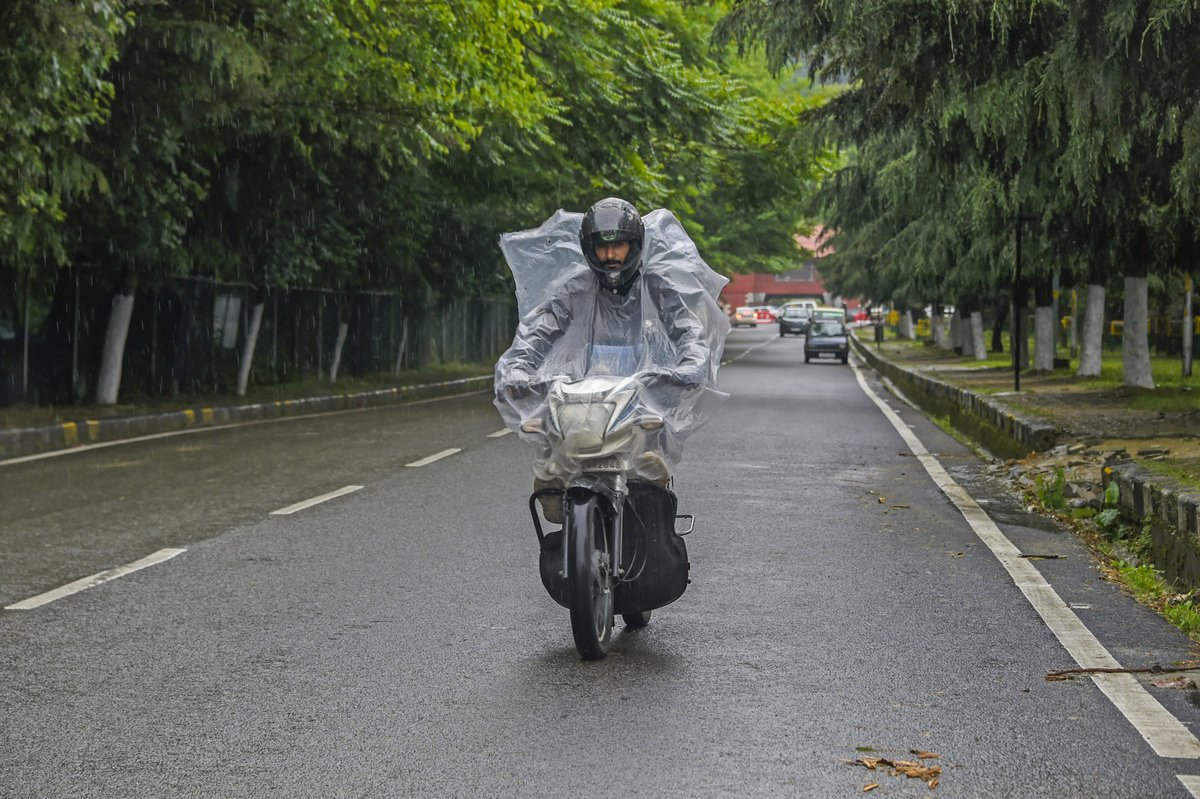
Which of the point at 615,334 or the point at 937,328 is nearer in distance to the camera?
the point at 615,334

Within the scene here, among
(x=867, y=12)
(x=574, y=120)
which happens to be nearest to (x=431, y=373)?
(x=574, y=120)

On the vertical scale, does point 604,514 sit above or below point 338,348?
above

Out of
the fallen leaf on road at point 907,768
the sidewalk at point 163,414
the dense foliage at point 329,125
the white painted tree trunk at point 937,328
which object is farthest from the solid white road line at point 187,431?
the white painted tree trunk at point 937,328

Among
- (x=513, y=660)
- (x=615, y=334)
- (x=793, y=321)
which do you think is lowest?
(x=793, y=321)

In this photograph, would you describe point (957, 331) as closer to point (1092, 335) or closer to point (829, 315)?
point (829, 315)

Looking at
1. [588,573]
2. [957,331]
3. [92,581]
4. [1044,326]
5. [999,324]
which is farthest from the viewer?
[999,324]

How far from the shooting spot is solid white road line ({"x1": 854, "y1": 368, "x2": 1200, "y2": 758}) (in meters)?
5.03

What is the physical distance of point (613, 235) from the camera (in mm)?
6379

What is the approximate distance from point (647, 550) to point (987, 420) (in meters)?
12.4

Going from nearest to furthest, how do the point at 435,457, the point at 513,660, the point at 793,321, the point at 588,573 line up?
the point at 588,573 → the point at 513,660 → the point at 435,457 → the point at 793,321

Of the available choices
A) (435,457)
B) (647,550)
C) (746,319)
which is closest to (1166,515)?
(647,550)

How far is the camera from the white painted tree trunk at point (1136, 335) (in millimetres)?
21891

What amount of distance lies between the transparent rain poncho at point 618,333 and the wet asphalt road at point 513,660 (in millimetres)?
933

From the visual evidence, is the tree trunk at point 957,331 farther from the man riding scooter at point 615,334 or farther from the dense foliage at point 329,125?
the man riding scooter at point 615,334
